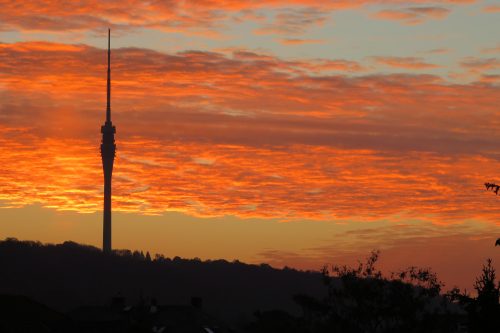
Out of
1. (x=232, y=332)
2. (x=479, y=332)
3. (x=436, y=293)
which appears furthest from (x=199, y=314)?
(x=479, y=332)

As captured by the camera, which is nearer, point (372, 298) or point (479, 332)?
point (479, 332)

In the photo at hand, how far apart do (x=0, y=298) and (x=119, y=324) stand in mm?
12107

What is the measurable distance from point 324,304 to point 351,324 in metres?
4.47

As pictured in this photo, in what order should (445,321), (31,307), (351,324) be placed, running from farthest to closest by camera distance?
1. (31,307)
2. (351,324)
3. (445,321)

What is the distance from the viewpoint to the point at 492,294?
50.0 m

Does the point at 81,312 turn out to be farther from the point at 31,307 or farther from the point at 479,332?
the point at 479,332

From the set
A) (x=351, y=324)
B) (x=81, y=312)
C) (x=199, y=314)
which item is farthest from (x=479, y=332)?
(x=81, y=312)

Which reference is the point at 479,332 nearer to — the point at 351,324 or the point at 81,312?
the point at 351,324

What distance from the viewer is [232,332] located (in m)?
115

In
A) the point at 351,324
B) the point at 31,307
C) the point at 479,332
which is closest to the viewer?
the point at 479,332

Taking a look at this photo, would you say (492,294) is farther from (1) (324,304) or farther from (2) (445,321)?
(1) (324,304)

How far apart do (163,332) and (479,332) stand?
5459cm

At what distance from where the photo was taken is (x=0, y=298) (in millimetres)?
107938

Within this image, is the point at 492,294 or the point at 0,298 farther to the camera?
the point at 0,298
